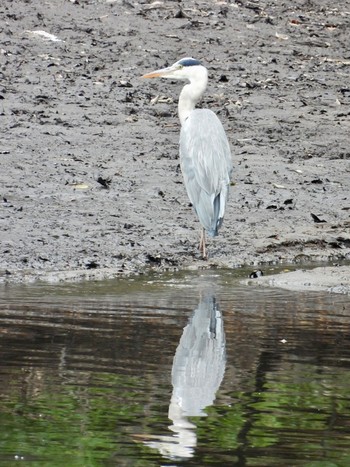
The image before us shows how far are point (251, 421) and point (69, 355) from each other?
1439 millimetres

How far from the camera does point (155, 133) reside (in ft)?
43.4

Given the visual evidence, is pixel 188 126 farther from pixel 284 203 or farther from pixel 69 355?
pixel 69 355

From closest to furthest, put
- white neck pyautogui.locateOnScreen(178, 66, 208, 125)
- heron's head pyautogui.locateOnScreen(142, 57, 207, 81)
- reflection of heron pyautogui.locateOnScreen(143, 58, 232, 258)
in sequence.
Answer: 1. reflection of heron pyautogui.locateOnScreen(143, 58, 232, 258)
2. white neck pyautogui.locateOnScreen(178, 66, 208, 125)
3. heron's head pyautogui.locateOnScreen(142, 57, 207, 81)

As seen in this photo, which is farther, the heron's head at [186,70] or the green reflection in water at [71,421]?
the heron's head at [186,70]

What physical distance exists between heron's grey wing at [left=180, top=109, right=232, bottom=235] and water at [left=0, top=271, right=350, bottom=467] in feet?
7.11

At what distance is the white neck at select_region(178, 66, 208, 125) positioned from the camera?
11461 millimetres

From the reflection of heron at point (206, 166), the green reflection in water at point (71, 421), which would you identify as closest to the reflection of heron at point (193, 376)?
the green reflection in water at point (71, 421)

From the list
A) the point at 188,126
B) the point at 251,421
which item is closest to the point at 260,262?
the point at 188,126

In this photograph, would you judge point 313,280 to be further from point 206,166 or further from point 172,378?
point 172,378

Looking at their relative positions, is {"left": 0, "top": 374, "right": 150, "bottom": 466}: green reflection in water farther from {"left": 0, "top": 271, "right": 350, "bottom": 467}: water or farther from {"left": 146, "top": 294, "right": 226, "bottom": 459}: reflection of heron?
{"left": 146, "top": 294, "right": 226, "bottom": 459}: reflection of heron

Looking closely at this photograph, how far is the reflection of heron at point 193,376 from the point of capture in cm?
414

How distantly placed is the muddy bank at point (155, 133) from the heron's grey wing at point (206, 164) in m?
0.37

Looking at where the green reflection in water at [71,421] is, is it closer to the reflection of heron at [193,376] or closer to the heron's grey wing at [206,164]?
the reflection of heron at [193,376]

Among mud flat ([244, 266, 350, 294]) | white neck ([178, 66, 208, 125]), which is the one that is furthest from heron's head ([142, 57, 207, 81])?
mud flat ([244, 266, 350, 294])
